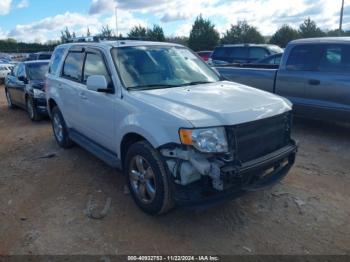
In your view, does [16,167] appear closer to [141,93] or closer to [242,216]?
[141,93]

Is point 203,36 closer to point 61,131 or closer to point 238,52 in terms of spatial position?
point 238,52

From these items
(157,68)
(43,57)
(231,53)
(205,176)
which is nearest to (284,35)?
(231,53)

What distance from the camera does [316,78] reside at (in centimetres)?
667

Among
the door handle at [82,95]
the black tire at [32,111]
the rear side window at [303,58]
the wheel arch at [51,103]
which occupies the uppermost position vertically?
the rear side window at [303,58]

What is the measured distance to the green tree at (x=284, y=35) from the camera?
113 feet

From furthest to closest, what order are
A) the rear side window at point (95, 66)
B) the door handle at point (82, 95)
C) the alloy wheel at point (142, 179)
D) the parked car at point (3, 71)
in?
1. the parked car at point (3, 71)
2. the door handle at point (82, 95)
3. the rear side window at point (95, 66)
4. the alloy wheel at point (142, 179)

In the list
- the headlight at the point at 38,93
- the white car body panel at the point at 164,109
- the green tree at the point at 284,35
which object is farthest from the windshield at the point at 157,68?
the green tree at the point at 284,35

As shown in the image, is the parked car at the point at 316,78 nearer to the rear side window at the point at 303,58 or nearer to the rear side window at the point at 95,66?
the rear side window at the point at 303,58

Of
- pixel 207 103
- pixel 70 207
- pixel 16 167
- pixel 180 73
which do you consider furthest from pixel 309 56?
pixel 16 167

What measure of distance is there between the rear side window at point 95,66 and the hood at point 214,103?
0.78 metres

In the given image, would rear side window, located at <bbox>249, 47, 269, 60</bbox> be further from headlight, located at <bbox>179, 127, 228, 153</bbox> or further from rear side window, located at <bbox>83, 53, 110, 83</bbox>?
headlight, located at <bbox>179, 127, 228, 153</bbox>

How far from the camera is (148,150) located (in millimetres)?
3729

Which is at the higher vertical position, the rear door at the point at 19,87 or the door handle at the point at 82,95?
the door handle at the point at 82,95

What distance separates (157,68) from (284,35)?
3300cm
